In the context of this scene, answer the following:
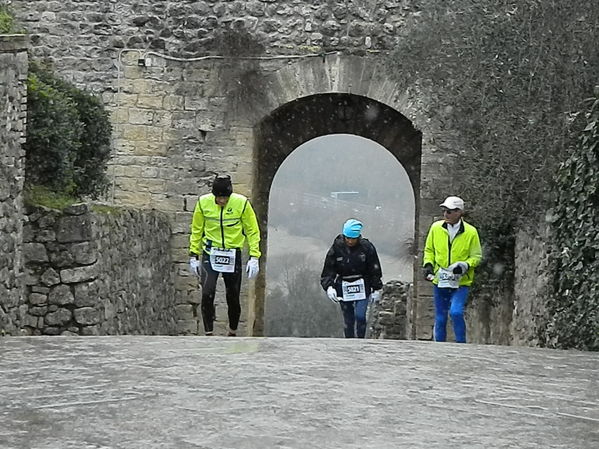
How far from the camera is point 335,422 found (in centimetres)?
395

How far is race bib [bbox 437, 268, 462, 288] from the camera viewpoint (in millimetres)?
9148

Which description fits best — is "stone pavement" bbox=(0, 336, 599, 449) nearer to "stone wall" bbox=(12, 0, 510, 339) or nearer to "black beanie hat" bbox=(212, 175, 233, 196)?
"black beanie hat" bbox=(212, 175, 233, 196)

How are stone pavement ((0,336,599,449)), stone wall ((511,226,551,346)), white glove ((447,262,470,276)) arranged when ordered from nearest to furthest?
stone pavement ((0,336,599,449))
stone wall ((511,226,551,346))
white glove ((447,262,470,276))

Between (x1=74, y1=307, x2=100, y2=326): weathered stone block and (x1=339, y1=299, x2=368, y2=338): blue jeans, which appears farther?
(x1=339, y1=299, x2=368, y2=338): blue jeans

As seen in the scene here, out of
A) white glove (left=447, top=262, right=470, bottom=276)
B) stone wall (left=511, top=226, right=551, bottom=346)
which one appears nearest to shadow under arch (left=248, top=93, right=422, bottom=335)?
stone wall (left=511, top=226, right=551, bottom=346)

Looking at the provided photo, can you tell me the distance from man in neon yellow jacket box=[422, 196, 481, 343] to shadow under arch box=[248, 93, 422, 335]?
5.66 metres

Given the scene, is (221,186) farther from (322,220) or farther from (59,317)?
(322,220)

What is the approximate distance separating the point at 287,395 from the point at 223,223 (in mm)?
4954

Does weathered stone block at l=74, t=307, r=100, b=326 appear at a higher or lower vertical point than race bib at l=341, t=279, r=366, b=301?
lower

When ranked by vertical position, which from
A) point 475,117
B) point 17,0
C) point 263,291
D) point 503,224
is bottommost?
point 263,291

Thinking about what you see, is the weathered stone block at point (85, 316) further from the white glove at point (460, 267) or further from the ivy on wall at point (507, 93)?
the ivy on wall at point (507, 93)

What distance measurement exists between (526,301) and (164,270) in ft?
16.3

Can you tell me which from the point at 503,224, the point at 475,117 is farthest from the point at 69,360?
the point at 503,224

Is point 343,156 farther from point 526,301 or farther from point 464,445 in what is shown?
point 464,445
